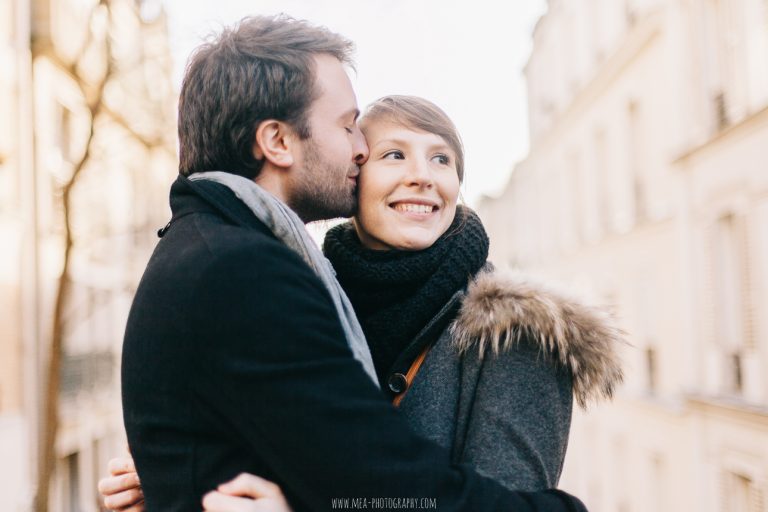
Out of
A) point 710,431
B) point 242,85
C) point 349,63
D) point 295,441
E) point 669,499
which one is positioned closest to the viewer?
Result: point 295,441

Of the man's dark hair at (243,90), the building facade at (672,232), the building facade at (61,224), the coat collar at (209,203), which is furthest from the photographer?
the building facade at (672,232)

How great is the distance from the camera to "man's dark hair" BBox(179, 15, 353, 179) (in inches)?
80.0

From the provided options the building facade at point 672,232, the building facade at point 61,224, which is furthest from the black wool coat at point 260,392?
the building facade at point 61,224

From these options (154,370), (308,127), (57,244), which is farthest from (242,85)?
(57,244)

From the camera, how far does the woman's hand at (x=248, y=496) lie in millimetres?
1537

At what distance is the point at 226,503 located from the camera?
154 cm

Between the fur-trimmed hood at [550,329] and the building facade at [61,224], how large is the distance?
18.6 feet

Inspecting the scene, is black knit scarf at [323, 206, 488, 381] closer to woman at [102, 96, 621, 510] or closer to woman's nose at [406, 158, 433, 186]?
woman at [102, 96, 621, 510]

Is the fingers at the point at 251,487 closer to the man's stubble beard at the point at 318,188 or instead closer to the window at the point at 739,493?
the man's stubble beard at the point at 318,188

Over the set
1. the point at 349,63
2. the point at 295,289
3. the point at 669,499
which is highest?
the point at 349,63

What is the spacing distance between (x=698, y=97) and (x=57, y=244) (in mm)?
10626

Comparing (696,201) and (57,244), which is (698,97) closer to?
(696,201)

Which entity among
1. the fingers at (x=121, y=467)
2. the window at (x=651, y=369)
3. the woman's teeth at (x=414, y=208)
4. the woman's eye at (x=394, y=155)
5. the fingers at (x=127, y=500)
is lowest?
the window at (x=651, y=369)

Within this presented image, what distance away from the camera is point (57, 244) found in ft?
43.3
